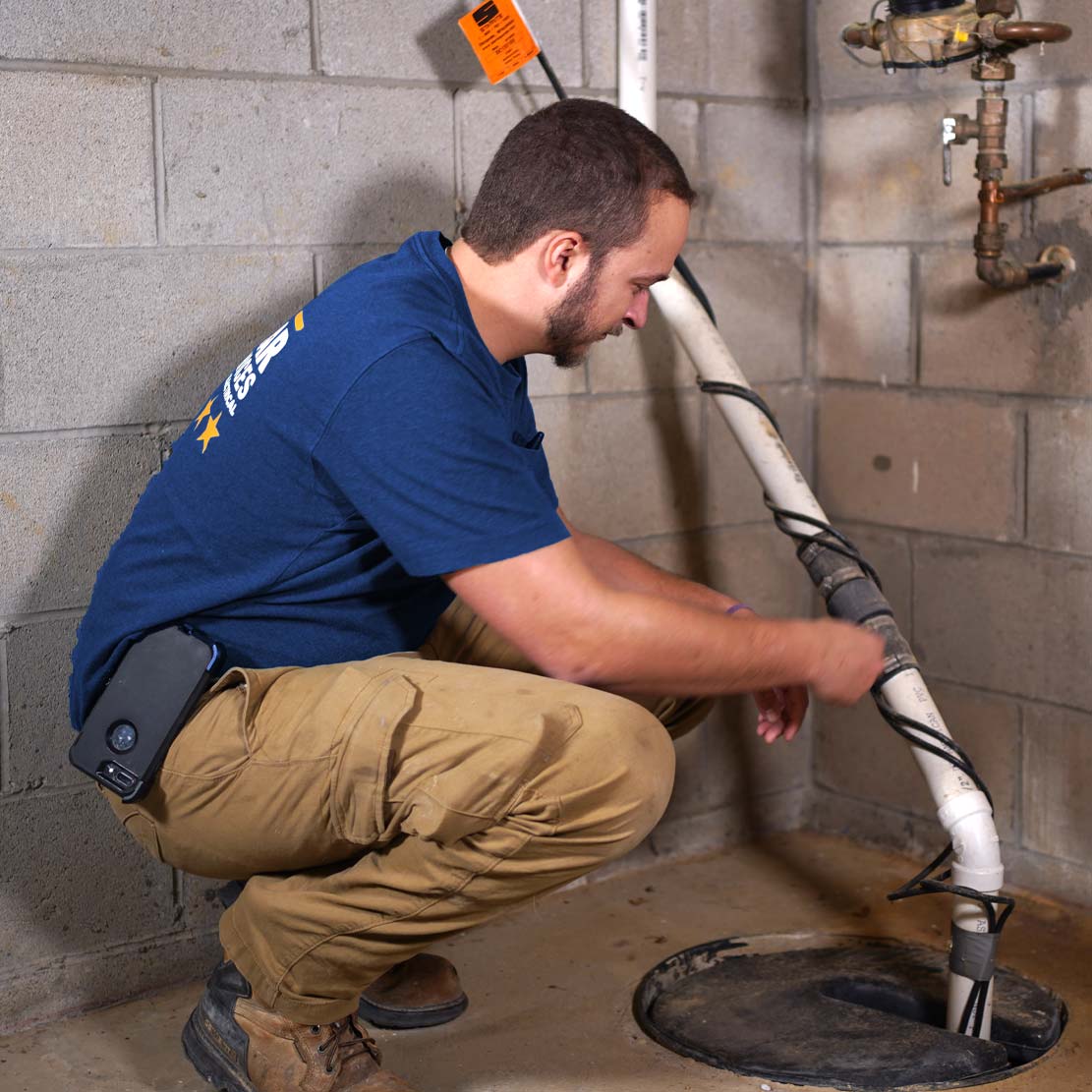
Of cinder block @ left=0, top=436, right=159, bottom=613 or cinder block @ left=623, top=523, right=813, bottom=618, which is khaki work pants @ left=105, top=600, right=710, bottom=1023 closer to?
cinder block @ left=0, top=436, right=159, bottom=613

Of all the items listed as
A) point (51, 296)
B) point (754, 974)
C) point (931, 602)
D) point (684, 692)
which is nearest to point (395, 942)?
point (684, 692)

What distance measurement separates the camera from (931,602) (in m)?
2.45

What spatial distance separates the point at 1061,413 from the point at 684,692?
958 mm

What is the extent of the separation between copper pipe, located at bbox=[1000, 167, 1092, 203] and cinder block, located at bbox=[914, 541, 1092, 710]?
0.53 m

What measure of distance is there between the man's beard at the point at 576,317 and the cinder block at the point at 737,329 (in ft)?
2.26

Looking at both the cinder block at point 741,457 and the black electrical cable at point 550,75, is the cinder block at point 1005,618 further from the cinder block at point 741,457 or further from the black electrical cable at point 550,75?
the black electrical cable at point 550,75

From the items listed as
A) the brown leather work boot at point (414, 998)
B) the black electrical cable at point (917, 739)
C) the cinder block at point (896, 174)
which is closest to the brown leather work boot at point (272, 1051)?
the brown leather work boot at point (414, 998)

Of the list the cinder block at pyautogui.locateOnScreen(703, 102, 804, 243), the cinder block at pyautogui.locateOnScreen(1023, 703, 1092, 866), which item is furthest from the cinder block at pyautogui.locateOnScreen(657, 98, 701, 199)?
the cinder block at pyautogui.locateOnScreen(1023, 703, 1092, 866)

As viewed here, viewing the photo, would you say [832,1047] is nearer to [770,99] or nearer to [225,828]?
[225,828]

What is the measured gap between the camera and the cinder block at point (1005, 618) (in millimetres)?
2240

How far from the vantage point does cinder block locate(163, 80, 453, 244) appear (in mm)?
1917

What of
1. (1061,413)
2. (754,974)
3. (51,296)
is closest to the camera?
(51,296)

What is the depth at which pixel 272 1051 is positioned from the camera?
162 centimetres

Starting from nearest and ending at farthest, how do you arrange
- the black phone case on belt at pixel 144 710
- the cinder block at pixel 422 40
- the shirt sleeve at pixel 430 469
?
1. the shirt sleeve at pixel 430 469
2. the black phone case on belt at pixel 144 710
3. the cinder block at pixel 422 40
